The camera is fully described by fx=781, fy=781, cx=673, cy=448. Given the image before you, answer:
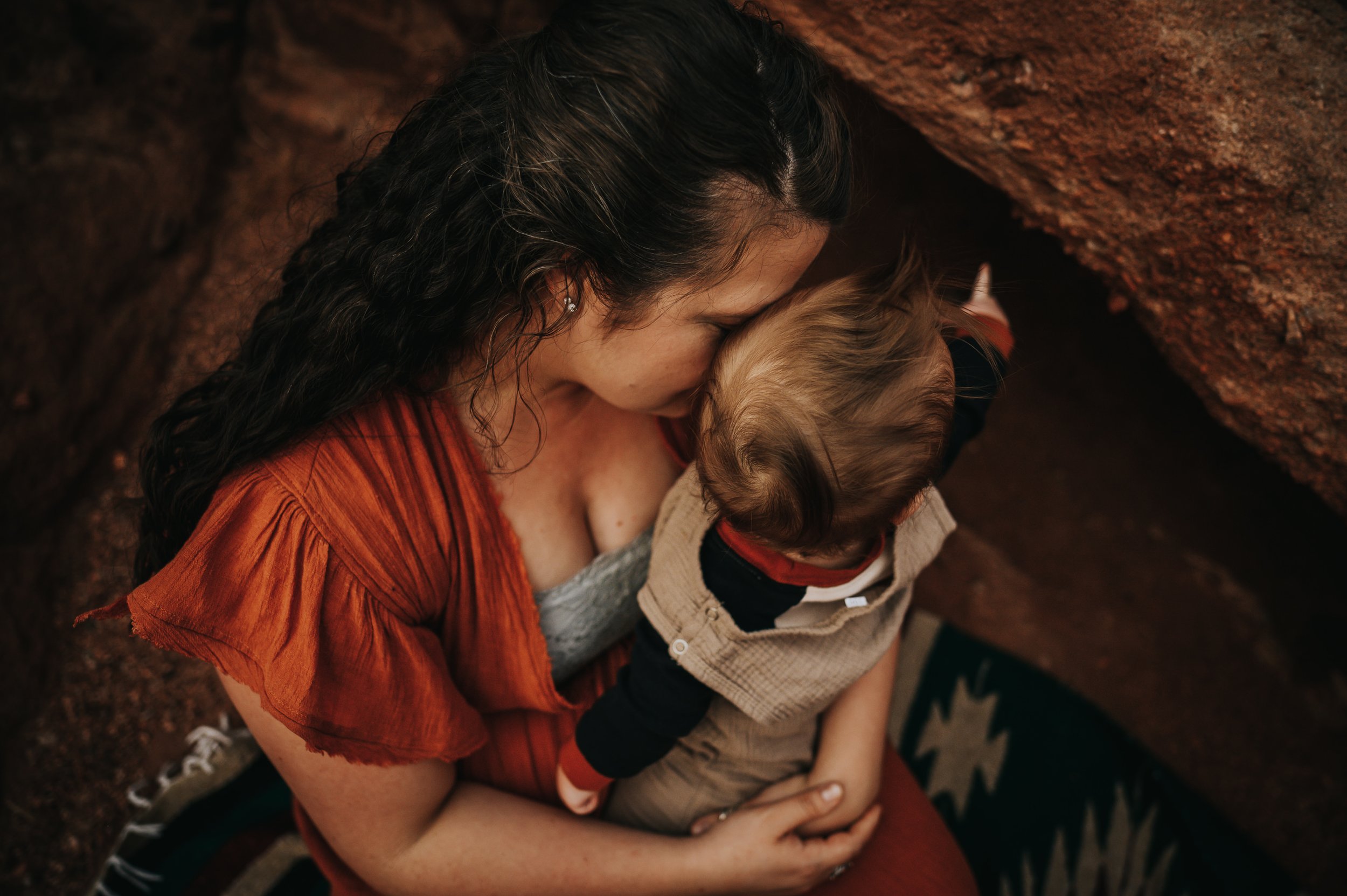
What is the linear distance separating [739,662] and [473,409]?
1.90 ft

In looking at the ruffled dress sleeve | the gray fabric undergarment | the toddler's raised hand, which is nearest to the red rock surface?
the toddler's raised hand

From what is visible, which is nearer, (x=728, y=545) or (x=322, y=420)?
(x=322, y=420)

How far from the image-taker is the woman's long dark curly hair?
0.95 meters

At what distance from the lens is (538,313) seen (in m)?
1.14

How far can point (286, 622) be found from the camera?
1.04 meters

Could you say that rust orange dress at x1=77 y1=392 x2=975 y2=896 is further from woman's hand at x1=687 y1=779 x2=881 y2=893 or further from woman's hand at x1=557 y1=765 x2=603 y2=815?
woman's hand at x1=687 y1=779 x2=881 y2=893

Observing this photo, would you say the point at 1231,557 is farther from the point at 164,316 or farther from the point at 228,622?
the point at 164,316

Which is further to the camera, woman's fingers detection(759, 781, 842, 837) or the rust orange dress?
woman's fingers detection(759, 781, 842, 837)

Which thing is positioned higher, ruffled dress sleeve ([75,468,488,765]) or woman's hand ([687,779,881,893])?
ruffled dress sleeve ([75,468,488,765])

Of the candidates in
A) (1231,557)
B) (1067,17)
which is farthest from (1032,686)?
(1067,17)

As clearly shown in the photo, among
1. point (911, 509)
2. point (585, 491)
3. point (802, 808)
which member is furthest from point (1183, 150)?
point (802, 808)

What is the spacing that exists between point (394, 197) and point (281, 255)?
63.8 inches

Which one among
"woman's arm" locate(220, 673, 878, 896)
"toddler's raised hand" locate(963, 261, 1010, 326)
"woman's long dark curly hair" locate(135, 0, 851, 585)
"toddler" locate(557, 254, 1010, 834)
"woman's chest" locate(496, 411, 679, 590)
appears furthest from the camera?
"toddler's raised hand" locate(963, 261, 1010, 326)

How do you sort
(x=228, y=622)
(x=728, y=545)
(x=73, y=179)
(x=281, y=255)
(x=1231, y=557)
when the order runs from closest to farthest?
(x=228, y=622) < (x=728, y=545) < (x=73, y=179) < (x=1231, y=557) < (x=281, y=255)
